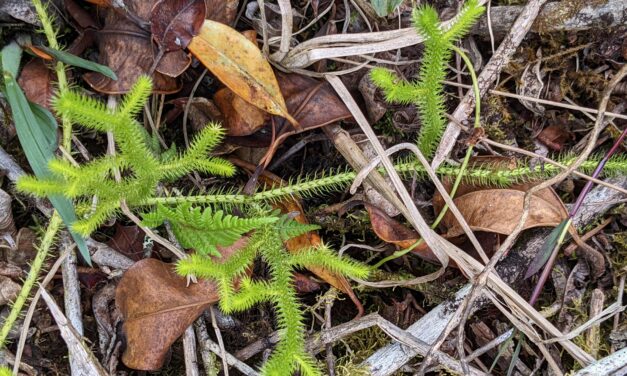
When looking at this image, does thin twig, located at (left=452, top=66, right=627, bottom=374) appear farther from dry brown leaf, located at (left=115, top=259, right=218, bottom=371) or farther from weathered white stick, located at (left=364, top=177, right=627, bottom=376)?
dry brown leaf, located at (left=115, top=259, right=218, bottom=371)

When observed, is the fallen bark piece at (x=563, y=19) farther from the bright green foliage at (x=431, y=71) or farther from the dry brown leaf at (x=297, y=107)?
the dry brown leaf at (x=297, y=107)

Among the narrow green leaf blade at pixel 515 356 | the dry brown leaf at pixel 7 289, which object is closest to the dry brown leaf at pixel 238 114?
the dry brown leaf at pixel 7 289

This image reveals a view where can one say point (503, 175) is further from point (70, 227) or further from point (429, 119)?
point (70, 227)

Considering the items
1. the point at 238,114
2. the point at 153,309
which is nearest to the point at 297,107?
the point at 238,114

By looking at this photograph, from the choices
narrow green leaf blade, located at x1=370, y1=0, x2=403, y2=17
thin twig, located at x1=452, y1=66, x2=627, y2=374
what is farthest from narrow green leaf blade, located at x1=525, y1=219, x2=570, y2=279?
narrow green leaf blade, located at x1=370, y1=0, x2=403, y2=17

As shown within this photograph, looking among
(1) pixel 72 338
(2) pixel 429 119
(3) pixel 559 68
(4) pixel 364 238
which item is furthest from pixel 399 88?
(1) pixel 72 338

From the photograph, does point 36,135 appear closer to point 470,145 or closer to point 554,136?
point 470,145
